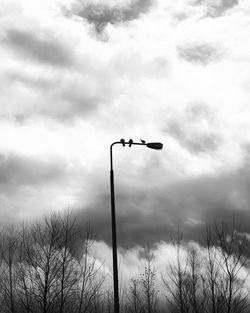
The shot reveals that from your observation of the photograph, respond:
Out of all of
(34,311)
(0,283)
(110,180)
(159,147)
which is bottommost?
(34,311)

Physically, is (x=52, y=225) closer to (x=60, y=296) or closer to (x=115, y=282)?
(x=60, y=296)

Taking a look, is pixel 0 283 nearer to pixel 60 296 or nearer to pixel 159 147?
pixel 60 296

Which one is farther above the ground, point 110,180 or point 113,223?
point 110,180

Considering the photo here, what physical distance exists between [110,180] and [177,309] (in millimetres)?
24254

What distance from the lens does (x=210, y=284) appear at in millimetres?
31766

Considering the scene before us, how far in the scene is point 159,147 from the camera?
15281mm

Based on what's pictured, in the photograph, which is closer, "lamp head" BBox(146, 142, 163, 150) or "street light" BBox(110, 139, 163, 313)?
"street light" BBox(110, 139, 163, 313)

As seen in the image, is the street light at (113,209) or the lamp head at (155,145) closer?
the street light at (113,209)

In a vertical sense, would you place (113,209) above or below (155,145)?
below

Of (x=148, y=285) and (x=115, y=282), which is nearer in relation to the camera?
(x=115, y=282)

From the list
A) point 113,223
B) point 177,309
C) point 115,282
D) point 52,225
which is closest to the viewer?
point 115,282

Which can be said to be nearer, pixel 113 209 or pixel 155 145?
pixel 113 209

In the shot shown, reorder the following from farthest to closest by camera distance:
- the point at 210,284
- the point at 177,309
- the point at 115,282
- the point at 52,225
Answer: the point at 177,309 → the point at 210,284 → the point at 52,225 → the point at 115,282

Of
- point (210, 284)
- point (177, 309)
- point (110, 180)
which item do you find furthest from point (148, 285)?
point (110, 180)
